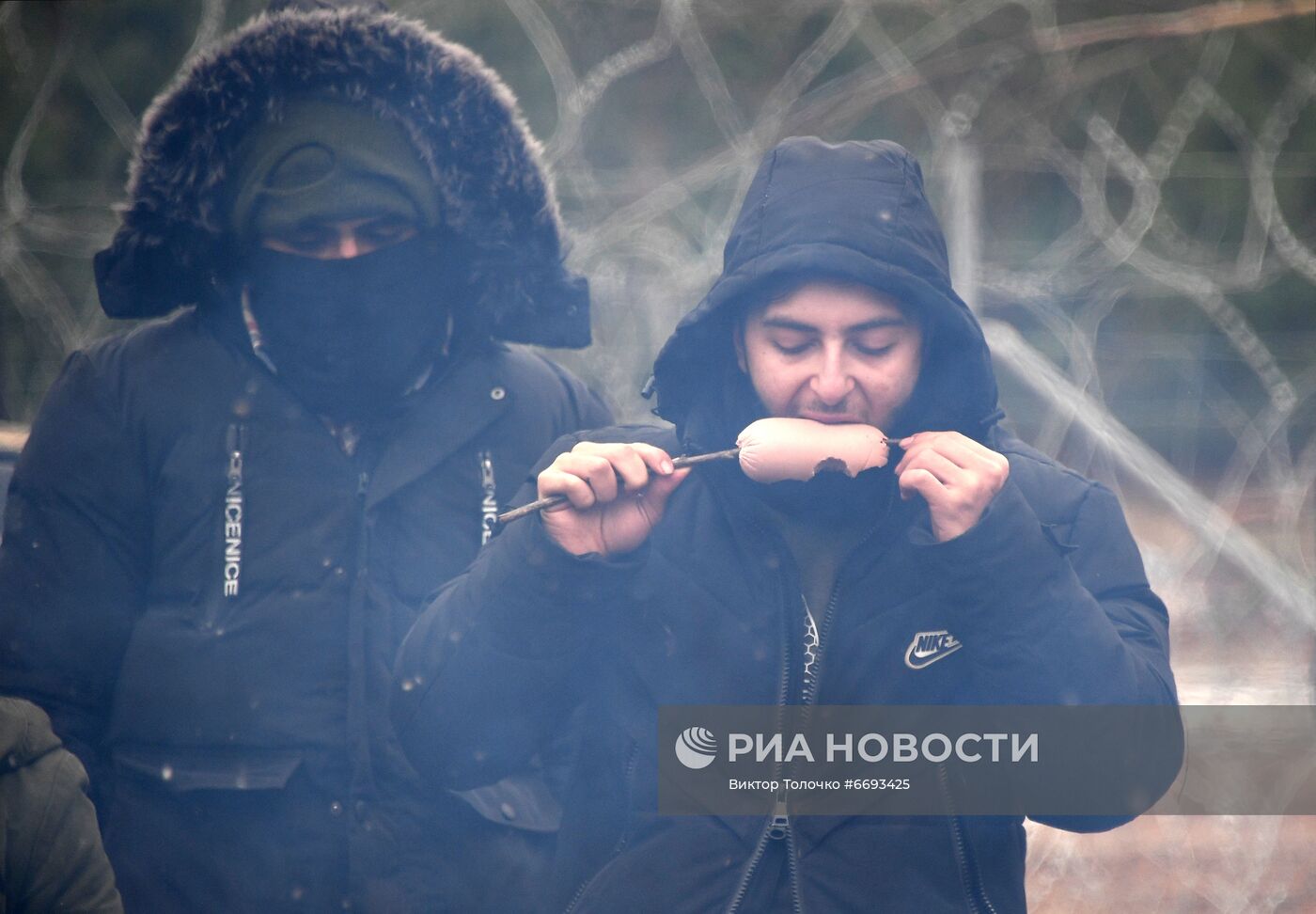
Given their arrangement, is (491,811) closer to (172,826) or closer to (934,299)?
(172,826)

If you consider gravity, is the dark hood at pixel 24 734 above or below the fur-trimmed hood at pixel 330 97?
below

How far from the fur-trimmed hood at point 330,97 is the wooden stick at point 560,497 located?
0.58m

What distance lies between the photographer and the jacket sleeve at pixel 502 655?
4.80ft

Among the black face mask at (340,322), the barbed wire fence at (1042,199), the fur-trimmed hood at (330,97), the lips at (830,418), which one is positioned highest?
the barbed wire fence at (1042,199)

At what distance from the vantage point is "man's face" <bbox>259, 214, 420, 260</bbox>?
1.83 meters

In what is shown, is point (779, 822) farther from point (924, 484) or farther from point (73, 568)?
point (73, 568)

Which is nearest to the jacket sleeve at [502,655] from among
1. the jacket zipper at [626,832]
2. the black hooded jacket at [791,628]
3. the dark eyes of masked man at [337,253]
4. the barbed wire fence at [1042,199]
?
the black hooded jacket at [791,628]

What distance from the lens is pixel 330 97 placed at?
1867 mm

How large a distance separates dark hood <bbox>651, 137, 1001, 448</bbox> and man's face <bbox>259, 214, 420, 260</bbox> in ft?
1.58

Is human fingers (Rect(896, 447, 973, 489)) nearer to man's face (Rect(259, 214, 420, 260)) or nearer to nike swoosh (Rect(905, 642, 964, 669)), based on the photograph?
nike swoosh (Rect(905, 642, 964, 669))

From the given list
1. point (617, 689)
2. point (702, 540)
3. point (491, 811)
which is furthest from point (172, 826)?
point (702, 540)

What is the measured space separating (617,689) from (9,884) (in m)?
0.92

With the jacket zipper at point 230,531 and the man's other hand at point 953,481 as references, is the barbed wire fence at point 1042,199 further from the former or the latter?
the man's other hand at point 953,481

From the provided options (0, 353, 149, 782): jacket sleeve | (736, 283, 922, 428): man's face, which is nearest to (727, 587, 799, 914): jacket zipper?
(736, 283, 922, 428): man's face
